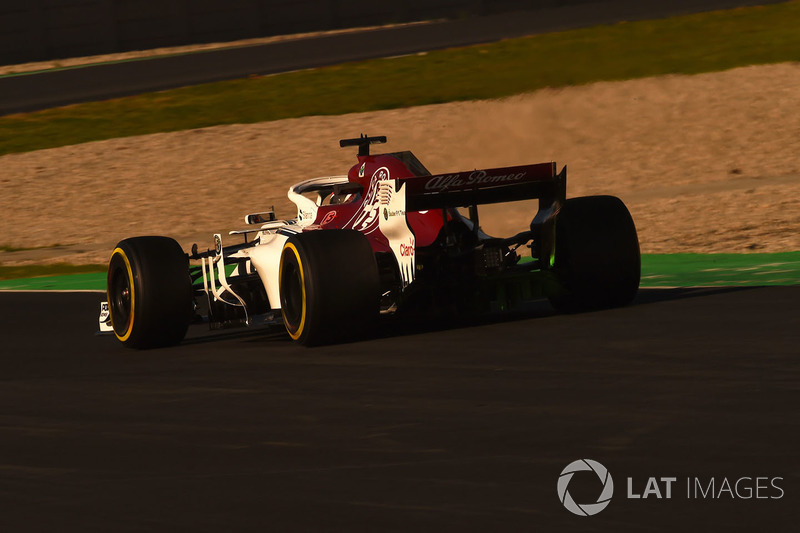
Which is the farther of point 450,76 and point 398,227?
point 450,76

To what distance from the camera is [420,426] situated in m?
7.88

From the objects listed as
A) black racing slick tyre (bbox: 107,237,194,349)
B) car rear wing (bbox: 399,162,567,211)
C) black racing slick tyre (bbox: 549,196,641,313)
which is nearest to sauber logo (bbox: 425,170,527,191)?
car rear wing (bbox: 399,162,567,211)

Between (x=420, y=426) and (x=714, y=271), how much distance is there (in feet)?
28.1

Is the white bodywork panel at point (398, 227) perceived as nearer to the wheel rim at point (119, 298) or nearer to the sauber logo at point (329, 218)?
the sauber logo at point (329, 218)

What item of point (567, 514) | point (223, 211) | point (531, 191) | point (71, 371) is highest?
point (223, 211)

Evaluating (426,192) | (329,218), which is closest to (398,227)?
(426,192)

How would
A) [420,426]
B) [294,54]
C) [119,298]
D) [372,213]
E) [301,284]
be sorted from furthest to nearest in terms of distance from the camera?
[294,54] < [119,298] < [372,213] < [301,284] < [420,426]

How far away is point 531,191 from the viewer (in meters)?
12.2

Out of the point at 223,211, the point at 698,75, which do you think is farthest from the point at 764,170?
the point at 223,211

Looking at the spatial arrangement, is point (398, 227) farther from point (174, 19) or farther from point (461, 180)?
point (174, 19)

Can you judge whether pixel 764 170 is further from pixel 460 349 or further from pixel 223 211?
pixel 460 349

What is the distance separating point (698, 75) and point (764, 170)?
6.44 m

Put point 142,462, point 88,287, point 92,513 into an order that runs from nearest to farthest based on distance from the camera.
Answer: point 92,513 → point 142,462 → point 88,287

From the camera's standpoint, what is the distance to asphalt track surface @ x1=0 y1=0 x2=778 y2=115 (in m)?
36.0
